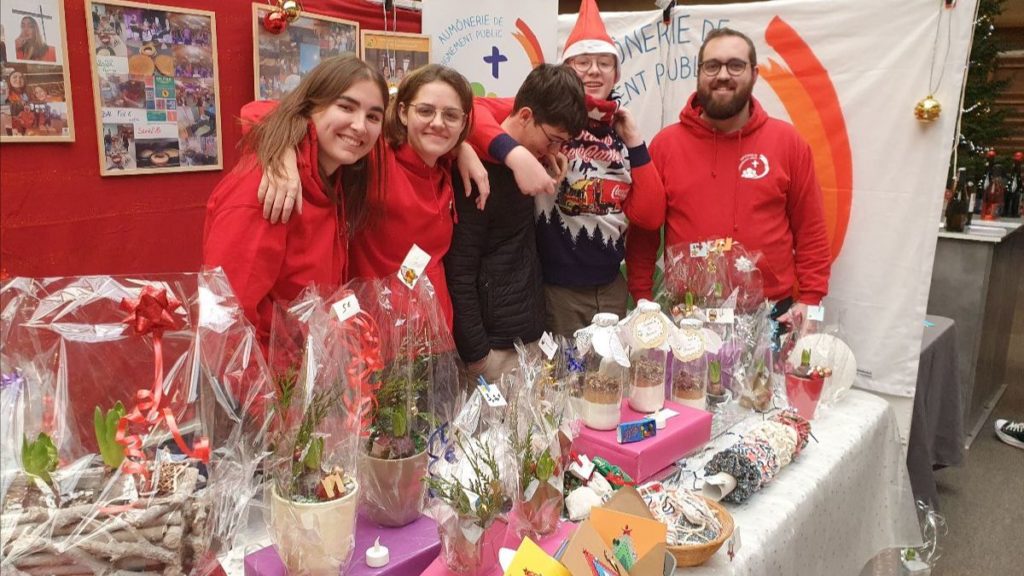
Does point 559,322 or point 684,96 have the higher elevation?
point 684,96

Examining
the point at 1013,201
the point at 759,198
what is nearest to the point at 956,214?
the point at 1013,201

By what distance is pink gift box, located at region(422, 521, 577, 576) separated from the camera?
3.62ft

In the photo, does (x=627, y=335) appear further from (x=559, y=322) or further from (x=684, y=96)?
(x=684, y=96)

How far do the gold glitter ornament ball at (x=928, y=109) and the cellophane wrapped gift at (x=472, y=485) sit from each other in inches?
73.9

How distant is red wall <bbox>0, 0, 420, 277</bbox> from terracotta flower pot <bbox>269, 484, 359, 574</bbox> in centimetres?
165

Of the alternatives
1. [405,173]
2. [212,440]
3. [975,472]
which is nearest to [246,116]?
[405,173]

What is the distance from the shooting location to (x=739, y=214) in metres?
2.34

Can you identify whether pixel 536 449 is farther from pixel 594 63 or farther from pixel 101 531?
pixel 594 63

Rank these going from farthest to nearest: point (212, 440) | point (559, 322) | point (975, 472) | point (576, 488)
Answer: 1. point (975, 472)
2. point (559, 322)
3. point (576, 488)
4. point (212, 440)

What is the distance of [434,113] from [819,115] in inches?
63.9

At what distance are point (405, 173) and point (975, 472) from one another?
11.1 feet

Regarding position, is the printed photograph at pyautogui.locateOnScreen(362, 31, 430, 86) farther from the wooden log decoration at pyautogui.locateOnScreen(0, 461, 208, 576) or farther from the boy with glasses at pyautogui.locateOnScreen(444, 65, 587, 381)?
the wooden log decoration at pyautogui.locateOnScreen(0, 461, 208, 576)

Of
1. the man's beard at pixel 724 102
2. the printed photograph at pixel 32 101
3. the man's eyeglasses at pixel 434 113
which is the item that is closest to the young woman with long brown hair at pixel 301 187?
the man's eyeglasses at pixel 434 113

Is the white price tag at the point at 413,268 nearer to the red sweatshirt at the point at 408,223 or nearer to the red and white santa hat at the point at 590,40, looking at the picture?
the red sweatshirt at the point at 408,223
